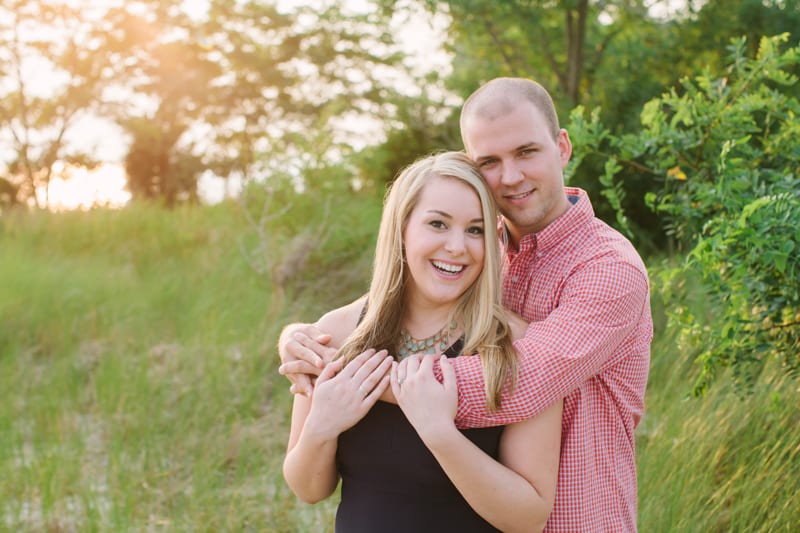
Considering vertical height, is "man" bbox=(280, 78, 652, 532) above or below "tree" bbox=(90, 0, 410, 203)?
below

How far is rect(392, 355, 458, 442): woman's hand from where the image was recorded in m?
1.98

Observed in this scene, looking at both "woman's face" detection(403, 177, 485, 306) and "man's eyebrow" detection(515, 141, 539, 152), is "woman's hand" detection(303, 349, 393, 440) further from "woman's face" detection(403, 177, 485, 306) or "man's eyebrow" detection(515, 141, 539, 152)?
"man's eyebrow" detection(515, 141, 539, 152)

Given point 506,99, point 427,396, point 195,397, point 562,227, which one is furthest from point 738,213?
point 195,397

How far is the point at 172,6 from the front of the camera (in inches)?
704

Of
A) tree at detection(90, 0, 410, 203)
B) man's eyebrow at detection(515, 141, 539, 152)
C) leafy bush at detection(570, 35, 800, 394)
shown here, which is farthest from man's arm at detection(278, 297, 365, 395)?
tree at detection(90, 0, 410, 203)

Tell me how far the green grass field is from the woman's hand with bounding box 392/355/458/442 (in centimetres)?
166

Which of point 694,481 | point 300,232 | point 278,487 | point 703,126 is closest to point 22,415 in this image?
point 278,487

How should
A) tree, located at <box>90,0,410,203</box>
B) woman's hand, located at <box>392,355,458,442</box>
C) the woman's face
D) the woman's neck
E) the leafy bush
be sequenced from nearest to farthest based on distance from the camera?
1. woman's hand, located at <box>392,355,458,442</box>
2. the woman's face
3. the woman's neck
4. the leafy bush
5. tree, located at <box>90,0,410,203</box>

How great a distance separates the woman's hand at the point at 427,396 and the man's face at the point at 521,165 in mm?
609

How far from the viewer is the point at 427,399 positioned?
A: 2.00 meters

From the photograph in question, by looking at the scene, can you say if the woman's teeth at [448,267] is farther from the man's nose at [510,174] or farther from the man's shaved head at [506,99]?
the man's shaved head at [506,99]

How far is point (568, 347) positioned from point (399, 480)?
0.63 m

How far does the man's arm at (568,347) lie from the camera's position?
1982mm

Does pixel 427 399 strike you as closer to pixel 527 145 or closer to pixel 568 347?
pixel 568 347
